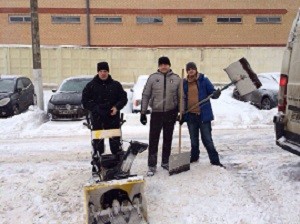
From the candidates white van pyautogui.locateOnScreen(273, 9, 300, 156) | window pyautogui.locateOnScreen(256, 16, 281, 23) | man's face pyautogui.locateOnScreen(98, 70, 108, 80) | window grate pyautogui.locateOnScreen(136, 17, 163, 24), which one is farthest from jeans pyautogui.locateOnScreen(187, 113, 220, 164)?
window pyautogui.locateOnScreen(256, 16, 281, 23)

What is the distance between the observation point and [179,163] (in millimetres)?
5871

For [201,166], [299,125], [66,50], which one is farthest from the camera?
[66,50]

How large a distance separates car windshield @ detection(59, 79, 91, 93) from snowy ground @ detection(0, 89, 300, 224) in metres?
4.99

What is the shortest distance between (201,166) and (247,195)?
1200mm

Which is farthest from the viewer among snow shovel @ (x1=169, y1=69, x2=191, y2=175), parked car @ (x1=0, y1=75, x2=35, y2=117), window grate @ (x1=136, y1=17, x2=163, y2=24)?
window grate @ (x1=136, y1=17, x2=163, y2=24)

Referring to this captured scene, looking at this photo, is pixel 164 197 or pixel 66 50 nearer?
pixel 164 197

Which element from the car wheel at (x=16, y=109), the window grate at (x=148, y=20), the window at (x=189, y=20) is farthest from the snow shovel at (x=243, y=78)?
the window at (x=189, y=20)

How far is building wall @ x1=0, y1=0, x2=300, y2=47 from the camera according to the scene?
2703 cm

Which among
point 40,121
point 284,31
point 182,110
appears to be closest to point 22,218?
point 182,110

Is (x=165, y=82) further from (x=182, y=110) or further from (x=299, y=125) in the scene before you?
(x=299, y=125)

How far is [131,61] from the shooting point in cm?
2098

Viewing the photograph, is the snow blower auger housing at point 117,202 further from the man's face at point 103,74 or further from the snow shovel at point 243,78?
the snow shovel at point 243,78

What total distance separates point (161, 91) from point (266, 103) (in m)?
9.16

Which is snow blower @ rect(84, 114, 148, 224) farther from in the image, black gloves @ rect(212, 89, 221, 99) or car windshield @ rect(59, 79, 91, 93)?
car windshield @ rect(59, 79, 91, 93)
